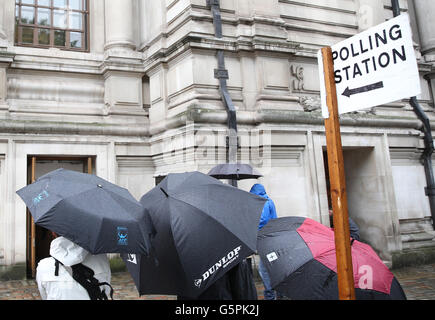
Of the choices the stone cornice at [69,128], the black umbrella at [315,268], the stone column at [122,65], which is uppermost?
the stone column at [122,65]

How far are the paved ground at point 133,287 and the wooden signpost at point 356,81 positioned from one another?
3640mm

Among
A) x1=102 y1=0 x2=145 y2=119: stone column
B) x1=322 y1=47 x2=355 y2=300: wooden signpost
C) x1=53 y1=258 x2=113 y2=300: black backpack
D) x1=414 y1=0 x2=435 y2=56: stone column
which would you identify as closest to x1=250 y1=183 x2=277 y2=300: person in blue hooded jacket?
x1=322 y1=47 x2=355 y2=300: wooden signpost

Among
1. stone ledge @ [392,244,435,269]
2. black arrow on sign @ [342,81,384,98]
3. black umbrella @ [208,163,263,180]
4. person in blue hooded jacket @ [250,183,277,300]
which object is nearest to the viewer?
black arrow on sign @ [342,81,384,98]

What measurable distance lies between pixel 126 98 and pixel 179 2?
7.36ft

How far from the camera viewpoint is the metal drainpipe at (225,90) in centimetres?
730

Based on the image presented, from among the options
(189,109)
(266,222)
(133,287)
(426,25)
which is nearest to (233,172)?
(266,222)

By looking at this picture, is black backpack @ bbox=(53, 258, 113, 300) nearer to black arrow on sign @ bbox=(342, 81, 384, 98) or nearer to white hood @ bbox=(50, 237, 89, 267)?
white hood @ bbox=(50, 237, 89, 267)

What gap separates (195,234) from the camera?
110 inches

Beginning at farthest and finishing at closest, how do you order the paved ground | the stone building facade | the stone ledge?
the stone ledge → the stone building facade → the paved ground

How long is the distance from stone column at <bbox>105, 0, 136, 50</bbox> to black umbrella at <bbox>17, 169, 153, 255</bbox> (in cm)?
677

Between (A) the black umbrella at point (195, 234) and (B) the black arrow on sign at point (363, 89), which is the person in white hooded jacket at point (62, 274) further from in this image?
(B) the black arrow on sign at point (363, 89)

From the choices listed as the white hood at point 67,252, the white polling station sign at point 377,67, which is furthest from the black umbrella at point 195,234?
the white polling station sign at point 377,67

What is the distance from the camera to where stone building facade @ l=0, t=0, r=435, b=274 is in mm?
7547
